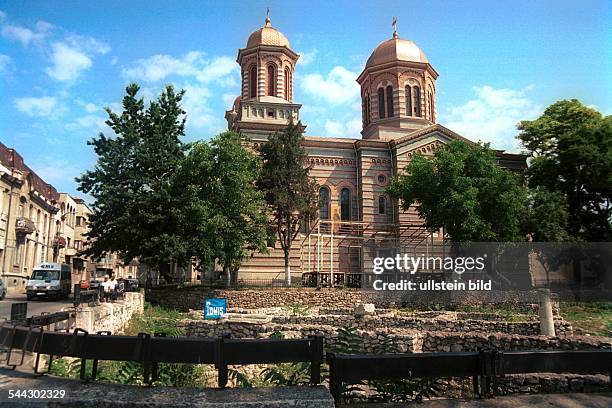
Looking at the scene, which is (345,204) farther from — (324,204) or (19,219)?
(19,219)

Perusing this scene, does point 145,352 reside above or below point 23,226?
below

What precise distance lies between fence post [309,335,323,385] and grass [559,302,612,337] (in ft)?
55.8

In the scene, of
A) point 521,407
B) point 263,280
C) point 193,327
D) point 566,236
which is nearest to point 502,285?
point 566,236

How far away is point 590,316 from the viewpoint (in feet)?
70.2

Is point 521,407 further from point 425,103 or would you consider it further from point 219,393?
point 425,103

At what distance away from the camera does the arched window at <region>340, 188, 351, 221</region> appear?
31.9 meters

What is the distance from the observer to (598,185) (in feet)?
89.2

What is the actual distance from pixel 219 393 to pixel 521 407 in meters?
2.92

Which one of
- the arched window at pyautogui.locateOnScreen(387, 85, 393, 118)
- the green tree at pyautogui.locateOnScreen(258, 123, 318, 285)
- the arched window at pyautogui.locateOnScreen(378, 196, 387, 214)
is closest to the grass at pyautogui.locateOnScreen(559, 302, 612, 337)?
the arched window at pyautogui.locateOnScreen(378, 196, 387, 214)

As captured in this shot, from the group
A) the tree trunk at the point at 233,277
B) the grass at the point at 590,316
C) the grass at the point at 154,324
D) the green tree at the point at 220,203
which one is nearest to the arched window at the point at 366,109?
the green tree at the point at 220,203

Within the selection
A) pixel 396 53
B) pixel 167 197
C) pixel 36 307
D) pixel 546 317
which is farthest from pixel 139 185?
pixel 396 53

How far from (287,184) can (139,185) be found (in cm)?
810

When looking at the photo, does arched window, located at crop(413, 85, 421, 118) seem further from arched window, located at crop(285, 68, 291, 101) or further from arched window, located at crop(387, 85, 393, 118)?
arched window, located at crop(285, 68, 291, 101)

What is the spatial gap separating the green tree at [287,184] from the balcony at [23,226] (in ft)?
55.2
